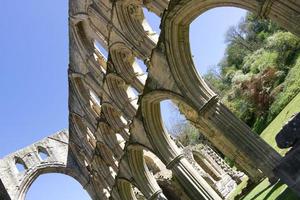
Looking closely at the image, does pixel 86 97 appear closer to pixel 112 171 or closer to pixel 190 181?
pixel 112 171

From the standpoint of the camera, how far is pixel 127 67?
14.7 m

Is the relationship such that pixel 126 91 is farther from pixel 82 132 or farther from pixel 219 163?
pixel 219 163

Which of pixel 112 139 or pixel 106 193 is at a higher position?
pixel 112 139

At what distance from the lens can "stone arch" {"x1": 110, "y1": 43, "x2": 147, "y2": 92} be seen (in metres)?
14.3

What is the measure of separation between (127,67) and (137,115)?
1826mm

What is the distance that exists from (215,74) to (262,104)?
23.4m

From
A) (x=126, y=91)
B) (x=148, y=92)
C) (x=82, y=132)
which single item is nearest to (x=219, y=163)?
(x=82, y=132)

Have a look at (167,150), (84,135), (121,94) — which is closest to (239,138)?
(167,150)

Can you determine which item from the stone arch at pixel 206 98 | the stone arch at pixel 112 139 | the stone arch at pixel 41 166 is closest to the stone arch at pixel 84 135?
the stone arch at pixel 41 166

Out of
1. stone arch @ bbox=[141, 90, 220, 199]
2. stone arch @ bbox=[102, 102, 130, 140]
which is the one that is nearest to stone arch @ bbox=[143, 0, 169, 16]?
stone arch @ bbox=[141, 90, 220, 199]

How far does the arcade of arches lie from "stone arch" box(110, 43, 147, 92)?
0.11 feet

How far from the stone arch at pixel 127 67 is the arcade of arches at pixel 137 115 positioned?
3 cm

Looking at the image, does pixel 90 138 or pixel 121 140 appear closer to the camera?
pixel 121 140

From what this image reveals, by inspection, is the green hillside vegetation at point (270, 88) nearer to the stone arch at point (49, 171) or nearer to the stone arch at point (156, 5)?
the stone arch at point (156, 5)
